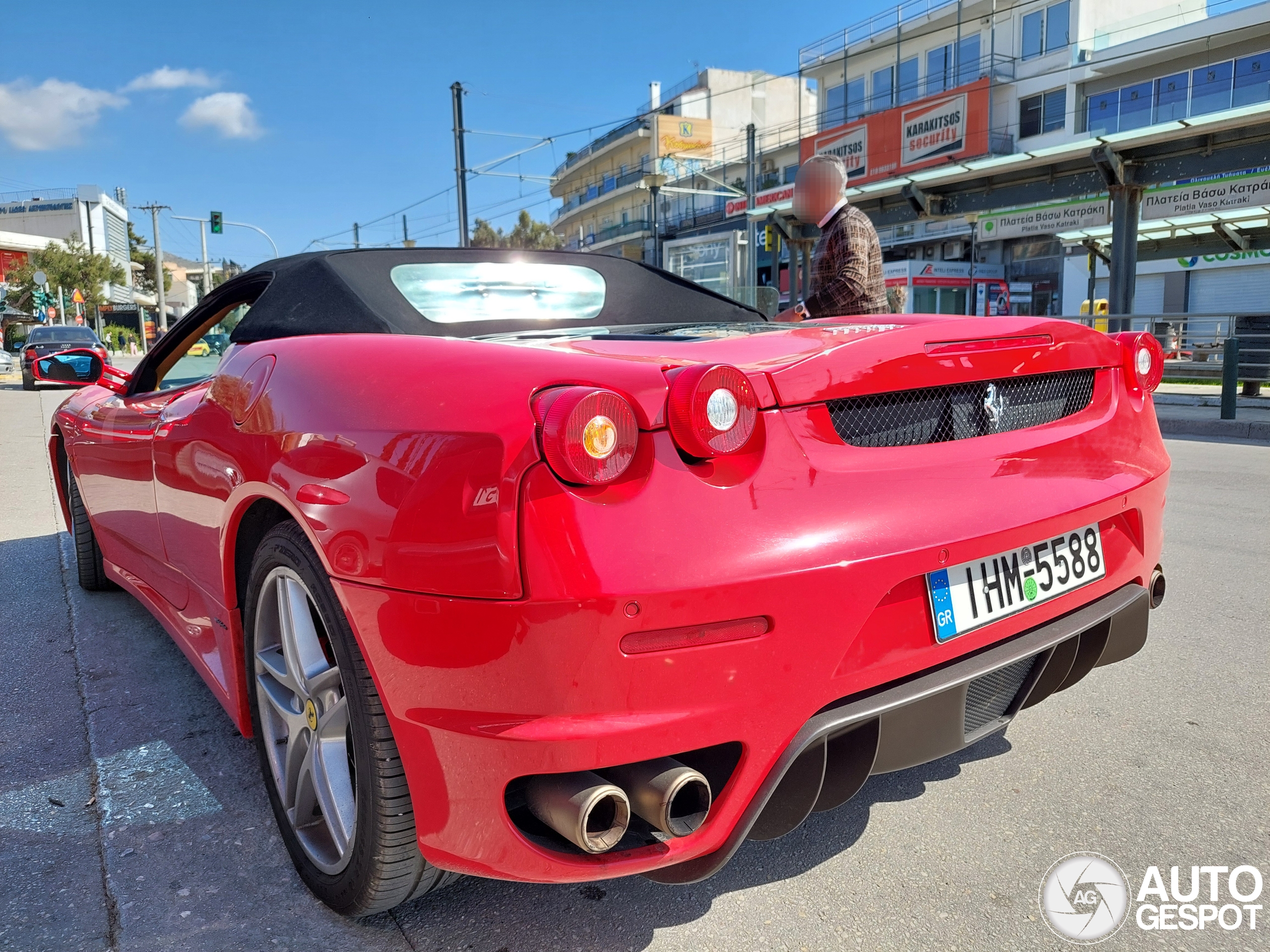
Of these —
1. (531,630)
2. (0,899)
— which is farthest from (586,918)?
(0,899)

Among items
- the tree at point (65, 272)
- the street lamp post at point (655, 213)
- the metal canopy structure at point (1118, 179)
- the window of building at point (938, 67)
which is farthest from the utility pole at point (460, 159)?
the tree at point (65, 272)

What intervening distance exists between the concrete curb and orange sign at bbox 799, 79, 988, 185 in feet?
91.7

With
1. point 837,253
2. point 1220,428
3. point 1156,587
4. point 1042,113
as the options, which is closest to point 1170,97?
point 1042,113

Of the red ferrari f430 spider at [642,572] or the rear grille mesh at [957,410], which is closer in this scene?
the red ferrari f430 spider at [642,572]

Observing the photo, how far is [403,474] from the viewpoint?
1585mm

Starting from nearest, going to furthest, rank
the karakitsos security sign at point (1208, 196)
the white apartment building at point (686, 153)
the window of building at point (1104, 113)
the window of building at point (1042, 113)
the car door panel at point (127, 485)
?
1. the car door panel at point (127, 485)
2. the karakitsos security sign at point (1208, 196)
3. the window of building at point (1104, 113)
4. the window of building at point (1042, 113)
5. the white apartment building at point (686, 153)

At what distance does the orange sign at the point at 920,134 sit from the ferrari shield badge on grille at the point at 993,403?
37.7 meters

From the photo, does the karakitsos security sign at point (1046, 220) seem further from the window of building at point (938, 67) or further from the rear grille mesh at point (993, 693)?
the window of building at point (938, 67)

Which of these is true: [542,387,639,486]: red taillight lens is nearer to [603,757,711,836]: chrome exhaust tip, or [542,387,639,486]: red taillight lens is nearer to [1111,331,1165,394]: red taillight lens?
[603,757,711,836]: chrome exhaust tip

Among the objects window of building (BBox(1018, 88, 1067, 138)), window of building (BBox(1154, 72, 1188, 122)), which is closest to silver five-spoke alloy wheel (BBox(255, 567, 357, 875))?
window of building (BBox(1154, 72, 1188, 122))

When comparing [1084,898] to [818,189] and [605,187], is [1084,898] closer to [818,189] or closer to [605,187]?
[818,189]

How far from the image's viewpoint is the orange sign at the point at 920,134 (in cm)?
3759

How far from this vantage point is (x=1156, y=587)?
2.34m

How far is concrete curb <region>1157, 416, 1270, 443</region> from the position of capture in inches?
420
